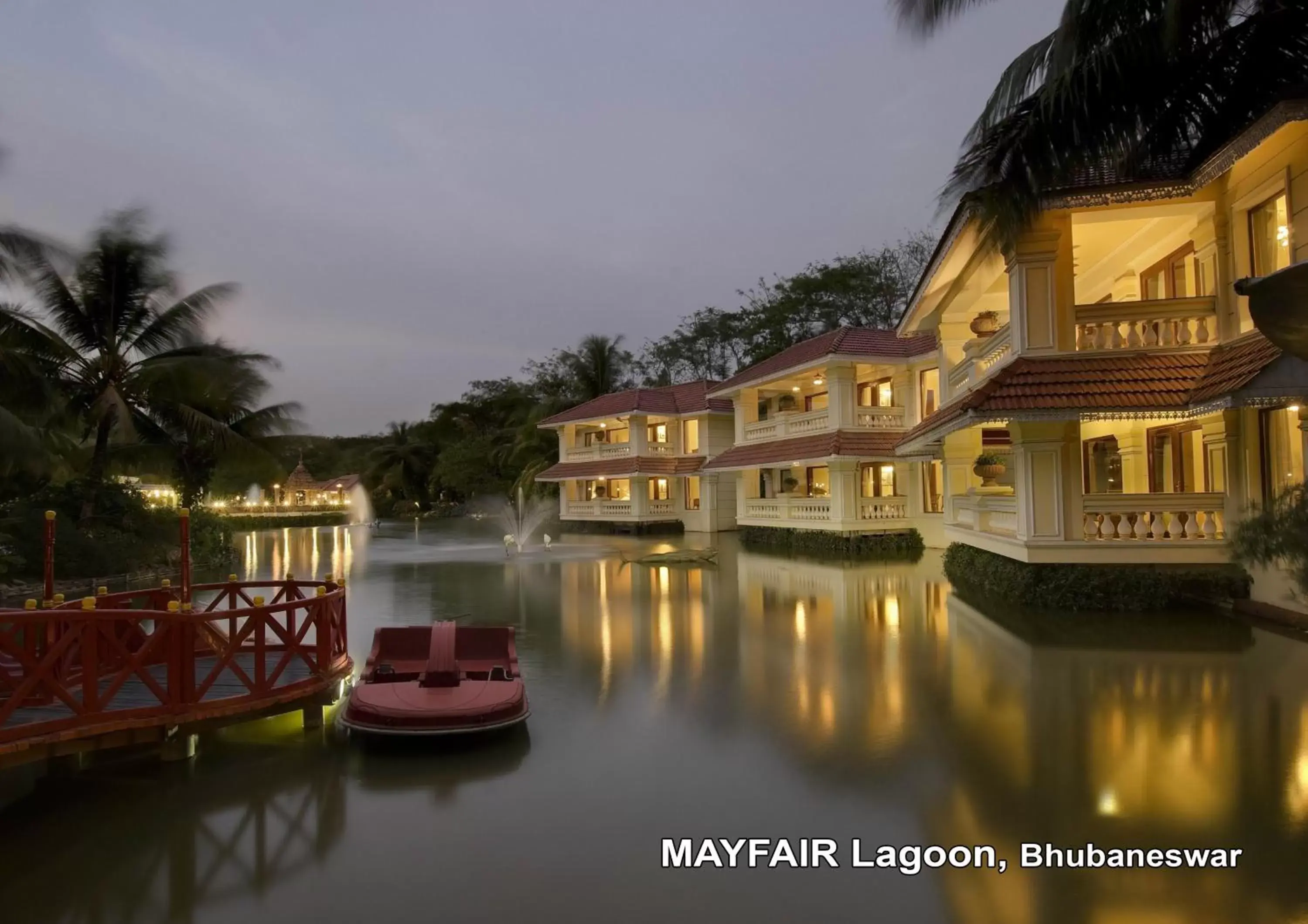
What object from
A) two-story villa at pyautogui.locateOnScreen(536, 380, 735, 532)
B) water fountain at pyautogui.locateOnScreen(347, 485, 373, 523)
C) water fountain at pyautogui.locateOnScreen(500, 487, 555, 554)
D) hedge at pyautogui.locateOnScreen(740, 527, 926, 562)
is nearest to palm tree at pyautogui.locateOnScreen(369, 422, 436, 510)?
water fountain at pyautogui.locateOnScreen(347, 485, 373, 523)

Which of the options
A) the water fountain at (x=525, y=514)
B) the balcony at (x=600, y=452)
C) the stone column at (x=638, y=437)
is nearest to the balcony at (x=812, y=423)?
the stone column at (x=638, y=437)

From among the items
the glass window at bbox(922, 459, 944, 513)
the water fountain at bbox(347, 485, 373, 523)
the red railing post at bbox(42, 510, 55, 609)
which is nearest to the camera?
the red railing post at bbox(42, 510, 55, 609)

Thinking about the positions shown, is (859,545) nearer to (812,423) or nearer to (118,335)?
(812,423)

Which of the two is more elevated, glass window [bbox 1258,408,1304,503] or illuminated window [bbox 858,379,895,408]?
illuminated window [bbox 858,379,895,408]

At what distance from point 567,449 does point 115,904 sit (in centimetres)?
3463

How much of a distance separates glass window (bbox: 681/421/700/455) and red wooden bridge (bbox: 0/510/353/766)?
88.2 feet

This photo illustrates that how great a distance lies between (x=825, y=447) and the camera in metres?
23.1

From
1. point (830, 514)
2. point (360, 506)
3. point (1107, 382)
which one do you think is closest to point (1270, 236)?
point (1107, 382)

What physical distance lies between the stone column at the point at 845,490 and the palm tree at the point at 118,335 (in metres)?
15.8

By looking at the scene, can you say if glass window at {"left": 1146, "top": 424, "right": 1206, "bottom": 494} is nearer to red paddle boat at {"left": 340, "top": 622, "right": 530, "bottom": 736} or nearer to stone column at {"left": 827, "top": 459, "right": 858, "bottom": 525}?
stone column at {"left": 827, "top": 459, "right": 858, "bottom": 525}

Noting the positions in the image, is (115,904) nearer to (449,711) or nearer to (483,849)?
(483,849)

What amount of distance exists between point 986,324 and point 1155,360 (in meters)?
3.50

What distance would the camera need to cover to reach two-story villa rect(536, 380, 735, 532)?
1294 inches

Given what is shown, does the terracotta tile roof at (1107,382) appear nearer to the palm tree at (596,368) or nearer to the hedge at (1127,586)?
the hedge at (1127,586)
